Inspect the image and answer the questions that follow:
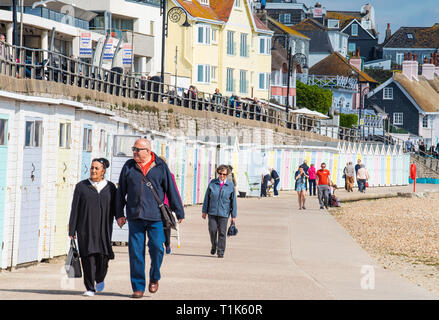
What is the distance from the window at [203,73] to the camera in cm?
6309

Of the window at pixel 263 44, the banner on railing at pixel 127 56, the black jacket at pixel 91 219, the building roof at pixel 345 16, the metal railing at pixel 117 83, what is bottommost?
the black jacket at pixel 91 219

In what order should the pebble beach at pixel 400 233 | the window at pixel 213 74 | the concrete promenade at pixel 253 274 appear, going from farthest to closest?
the window at pixel 213 74 → the pebble beach at pixel 400 233 → the concrete promenade at pixel 253 274

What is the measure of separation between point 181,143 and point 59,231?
1371 cm

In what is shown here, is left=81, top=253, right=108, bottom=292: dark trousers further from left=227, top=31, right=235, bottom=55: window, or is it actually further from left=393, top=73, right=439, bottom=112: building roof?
left=393, top=73, right=439, bottom=112: building roof

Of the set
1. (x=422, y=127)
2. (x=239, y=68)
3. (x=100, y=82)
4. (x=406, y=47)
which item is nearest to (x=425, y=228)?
(x=100, y=82)

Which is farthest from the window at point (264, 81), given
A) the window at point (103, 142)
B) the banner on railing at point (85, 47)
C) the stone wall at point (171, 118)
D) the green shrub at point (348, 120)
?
the window at point (103, 142)

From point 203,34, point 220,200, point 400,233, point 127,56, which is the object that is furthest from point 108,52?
point 203,34

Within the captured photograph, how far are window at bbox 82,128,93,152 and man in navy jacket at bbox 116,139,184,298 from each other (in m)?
5.20

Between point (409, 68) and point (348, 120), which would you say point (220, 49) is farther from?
point (409, 68)

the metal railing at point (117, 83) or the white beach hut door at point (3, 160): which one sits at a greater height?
the metal railing at point (117, 83)

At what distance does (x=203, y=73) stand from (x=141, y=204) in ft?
173

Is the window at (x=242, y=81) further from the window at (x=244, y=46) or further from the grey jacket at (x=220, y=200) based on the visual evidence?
the grey jacket at (x=220, y=200)

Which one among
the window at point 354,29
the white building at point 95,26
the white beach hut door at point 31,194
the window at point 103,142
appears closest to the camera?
the white beach hut door at point 31,194

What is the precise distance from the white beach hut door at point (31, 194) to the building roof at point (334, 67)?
289ft
